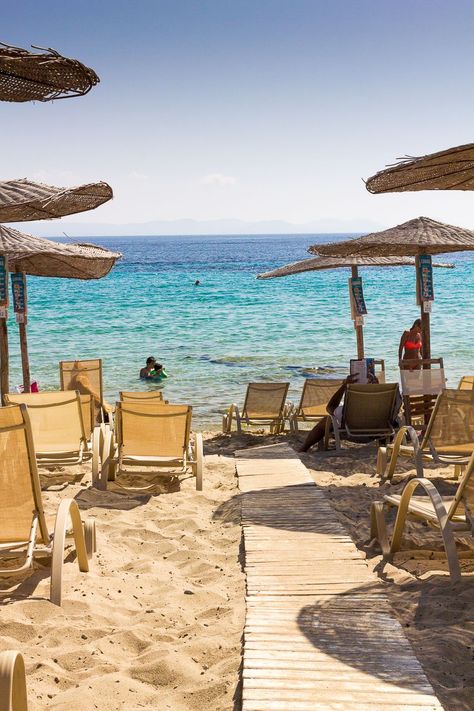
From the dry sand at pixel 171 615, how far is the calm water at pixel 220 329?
7456mm

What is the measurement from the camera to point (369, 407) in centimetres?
832

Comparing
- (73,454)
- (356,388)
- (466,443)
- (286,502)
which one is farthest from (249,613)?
(356,388)

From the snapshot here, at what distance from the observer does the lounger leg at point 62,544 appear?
3.70 metres

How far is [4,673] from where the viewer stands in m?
2.20

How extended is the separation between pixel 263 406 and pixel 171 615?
6.73 m

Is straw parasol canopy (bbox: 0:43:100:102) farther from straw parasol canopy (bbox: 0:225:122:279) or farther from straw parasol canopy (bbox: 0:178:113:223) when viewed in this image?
straw parasol canopy (bbox: 0:225:122:279)

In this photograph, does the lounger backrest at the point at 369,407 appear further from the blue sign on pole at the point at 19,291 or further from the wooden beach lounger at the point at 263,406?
the blue sign on pole at the point at 19,291

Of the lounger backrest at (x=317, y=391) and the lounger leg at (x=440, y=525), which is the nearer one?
the lounger leg at (x=440, y=525)

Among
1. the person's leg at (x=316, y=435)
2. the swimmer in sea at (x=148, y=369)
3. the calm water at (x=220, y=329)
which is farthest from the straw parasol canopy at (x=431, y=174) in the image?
the swimmer in sea at (x=148, y=369)

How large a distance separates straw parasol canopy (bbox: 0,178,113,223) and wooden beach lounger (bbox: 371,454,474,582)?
11.0 ft

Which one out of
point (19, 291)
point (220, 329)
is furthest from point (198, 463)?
point (220, 329)

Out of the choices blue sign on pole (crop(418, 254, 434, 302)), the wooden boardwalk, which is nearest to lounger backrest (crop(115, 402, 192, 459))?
the wooden boardwalk

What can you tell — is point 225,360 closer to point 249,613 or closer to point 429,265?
point 429,265

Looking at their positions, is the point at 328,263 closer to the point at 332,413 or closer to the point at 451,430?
the point at 332,413
